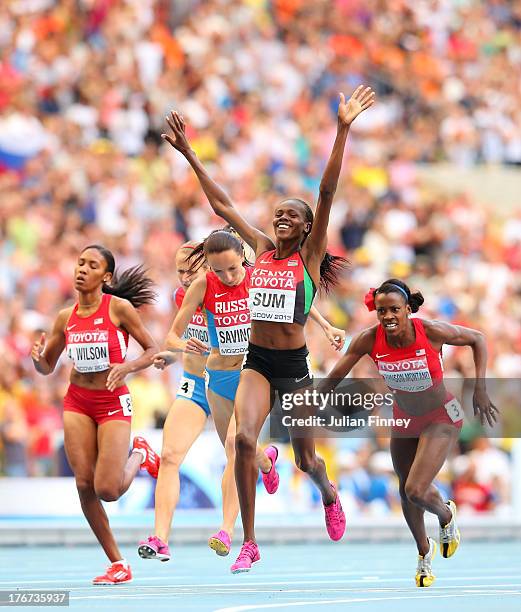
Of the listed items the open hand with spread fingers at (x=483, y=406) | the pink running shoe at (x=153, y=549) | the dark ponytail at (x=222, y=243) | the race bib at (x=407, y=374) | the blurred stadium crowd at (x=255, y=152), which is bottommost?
the pink running shoe at (x=153, y=549)

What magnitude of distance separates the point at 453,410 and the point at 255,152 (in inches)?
516

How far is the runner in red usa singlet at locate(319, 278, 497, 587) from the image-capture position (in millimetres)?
11570

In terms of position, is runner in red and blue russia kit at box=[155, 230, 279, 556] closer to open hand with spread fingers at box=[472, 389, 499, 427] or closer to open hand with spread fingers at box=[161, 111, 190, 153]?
open hand with spread fingers at box=[161, 111, 190, 153]

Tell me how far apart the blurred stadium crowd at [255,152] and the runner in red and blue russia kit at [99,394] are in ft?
20.7

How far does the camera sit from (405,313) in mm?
11586

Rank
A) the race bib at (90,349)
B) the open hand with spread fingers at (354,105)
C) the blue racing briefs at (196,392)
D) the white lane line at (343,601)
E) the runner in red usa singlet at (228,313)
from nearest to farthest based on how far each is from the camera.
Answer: the white lane line at (343,601), the open hand with spread fingers at (354,105), the race bib at (90,349), the runner in red usa singlet at (228,313), the blue racing briefs at (196,392)

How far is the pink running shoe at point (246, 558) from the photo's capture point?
11.1m

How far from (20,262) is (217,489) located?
423 centimetres

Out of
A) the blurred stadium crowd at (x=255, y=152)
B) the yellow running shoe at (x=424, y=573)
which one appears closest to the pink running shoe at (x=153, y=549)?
the yellow running shoe at (x=424, y=573)

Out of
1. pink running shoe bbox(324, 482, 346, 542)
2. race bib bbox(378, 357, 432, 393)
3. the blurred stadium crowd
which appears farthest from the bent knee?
the blurred stadium crowd

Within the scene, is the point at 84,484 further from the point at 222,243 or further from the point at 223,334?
the point at 222,243

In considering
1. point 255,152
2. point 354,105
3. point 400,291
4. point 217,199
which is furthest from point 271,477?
point 255,152

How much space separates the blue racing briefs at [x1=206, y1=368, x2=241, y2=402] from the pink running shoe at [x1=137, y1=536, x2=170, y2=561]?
144 centimetres

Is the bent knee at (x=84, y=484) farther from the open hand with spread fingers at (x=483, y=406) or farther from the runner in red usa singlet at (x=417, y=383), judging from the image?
the open hand with spread fingers at (x=483, y=406)
